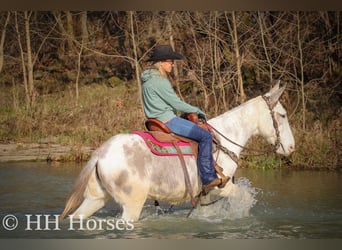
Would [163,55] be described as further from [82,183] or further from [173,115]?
[82,183]

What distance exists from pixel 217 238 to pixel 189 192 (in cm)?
63

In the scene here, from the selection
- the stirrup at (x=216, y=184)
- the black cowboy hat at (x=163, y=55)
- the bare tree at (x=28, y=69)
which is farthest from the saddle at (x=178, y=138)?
the bare tree at (x=28, y=69)

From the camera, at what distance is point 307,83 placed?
8141 mm

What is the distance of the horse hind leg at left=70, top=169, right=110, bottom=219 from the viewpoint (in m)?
5.36

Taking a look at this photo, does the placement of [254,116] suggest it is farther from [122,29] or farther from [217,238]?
[122,29]

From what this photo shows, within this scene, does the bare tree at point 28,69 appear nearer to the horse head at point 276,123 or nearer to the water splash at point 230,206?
the water splash at point 230,206

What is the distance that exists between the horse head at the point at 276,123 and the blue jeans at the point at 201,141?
721mm

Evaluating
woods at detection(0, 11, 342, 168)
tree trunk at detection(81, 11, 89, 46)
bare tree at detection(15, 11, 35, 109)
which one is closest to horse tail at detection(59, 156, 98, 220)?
woods at detection(0, 11, 342, 168)

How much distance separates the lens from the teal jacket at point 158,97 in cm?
552

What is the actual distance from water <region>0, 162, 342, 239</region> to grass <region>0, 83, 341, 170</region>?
0.23 meters

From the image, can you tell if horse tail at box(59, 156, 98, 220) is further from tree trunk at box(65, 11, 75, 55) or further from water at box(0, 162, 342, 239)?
tree trunk at box(65, 11, 75, 55)

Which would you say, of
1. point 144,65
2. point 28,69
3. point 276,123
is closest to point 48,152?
point 28,69

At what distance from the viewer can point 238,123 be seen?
235 inches

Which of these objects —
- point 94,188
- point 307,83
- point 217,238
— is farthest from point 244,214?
point 307,83
